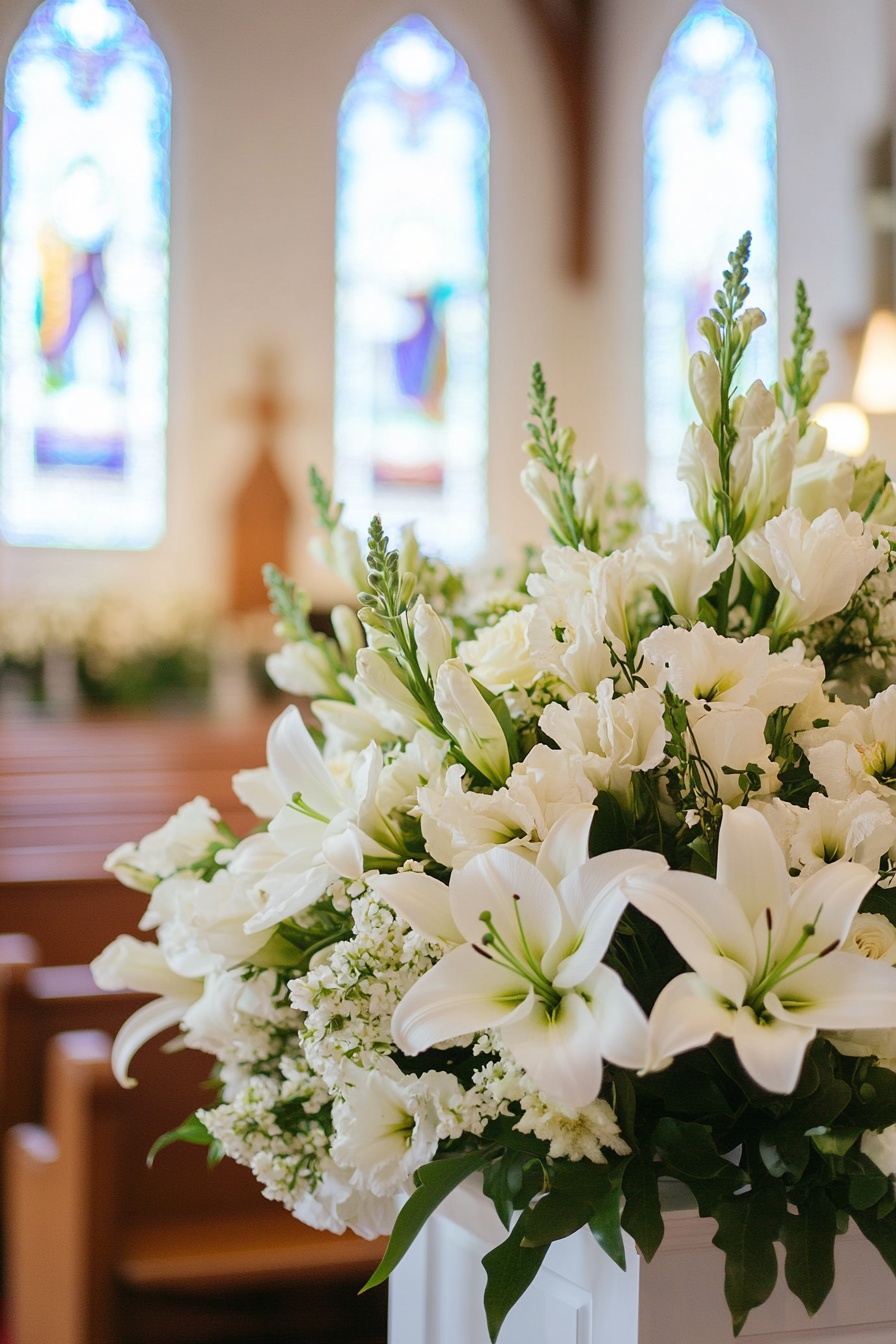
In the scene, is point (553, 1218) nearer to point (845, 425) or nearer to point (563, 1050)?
point (563, 1050)

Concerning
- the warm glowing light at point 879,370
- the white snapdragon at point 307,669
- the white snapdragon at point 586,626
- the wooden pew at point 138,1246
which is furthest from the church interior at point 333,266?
the white snapdragon at point 586,626

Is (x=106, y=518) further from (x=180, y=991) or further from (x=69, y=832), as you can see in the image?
(x=180, y=991)

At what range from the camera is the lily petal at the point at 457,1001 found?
60 cm

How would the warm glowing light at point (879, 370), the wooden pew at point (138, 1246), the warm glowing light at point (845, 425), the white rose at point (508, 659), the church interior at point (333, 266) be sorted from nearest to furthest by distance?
the white rose at point (508, 659) < the wooden pew at point (138, 1246) < the warm glowing light at point (879, 370) < the warm glowing light at point (845, 425) < the church interior at point (333, 266)

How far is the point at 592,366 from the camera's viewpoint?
980 centimetres

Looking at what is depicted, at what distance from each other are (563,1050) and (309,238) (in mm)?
9270

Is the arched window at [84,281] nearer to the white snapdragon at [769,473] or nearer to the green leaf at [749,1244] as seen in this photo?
the white snapdragon at [769,473]

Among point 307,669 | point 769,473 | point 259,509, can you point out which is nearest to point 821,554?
point 769,473

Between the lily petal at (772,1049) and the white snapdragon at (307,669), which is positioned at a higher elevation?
the white snapdragon at (307,669)

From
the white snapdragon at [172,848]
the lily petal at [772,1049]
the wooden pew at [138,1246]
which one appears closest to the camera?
the lily petal at [772,1049]

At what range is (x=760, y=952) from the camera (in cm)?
60

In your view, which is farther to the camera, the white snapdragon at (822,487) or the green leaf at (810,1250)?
the white snapdragon at (822,487)

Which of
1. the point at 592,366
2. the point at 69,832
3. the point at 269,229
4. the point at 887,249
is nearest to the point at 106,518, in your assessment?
the point at 269,229

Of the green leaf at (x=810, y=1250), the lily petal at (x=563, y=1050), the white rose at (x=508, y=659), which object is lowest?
the green leaf at (x=810, y=1250)
